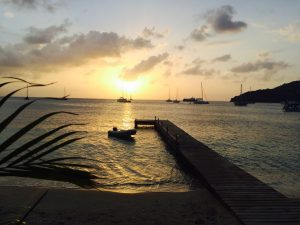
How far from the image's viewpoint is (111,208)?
13.3 m

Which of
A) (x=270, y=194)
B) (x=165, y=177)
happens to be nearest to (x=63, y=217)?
(x=270, y=194)

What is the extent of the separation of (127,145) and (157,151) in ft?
16.0

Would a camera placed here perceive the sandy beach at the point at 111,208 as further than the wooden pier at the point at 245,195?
Yes

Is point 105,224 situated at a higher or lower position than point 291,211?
lower

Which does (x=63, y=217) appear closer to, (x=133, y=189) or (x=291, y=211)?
(x=133, y=189)

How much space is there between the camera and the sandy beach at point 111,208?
11.8 m

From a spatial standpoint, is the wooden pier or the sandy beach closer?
the wooden pier

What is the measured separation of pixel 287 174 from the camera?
21.8 m

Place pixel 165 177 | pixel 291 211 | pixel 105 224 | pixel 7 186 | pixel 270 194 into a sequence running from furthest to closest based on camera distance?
pixel 165 177, pixel 7 186, pixel 270 194, pixel 105 224, pixel 291 211

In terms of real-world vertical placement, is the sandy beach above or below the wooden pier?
below

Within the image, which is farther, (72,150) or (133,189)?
(72,150)

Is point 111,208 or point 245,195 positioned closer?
point 245,195

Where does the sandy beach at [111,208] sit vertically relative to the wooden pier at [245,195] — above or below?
Result: below

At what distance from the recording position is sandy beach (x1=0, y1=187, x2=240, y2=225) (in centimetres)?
1181
